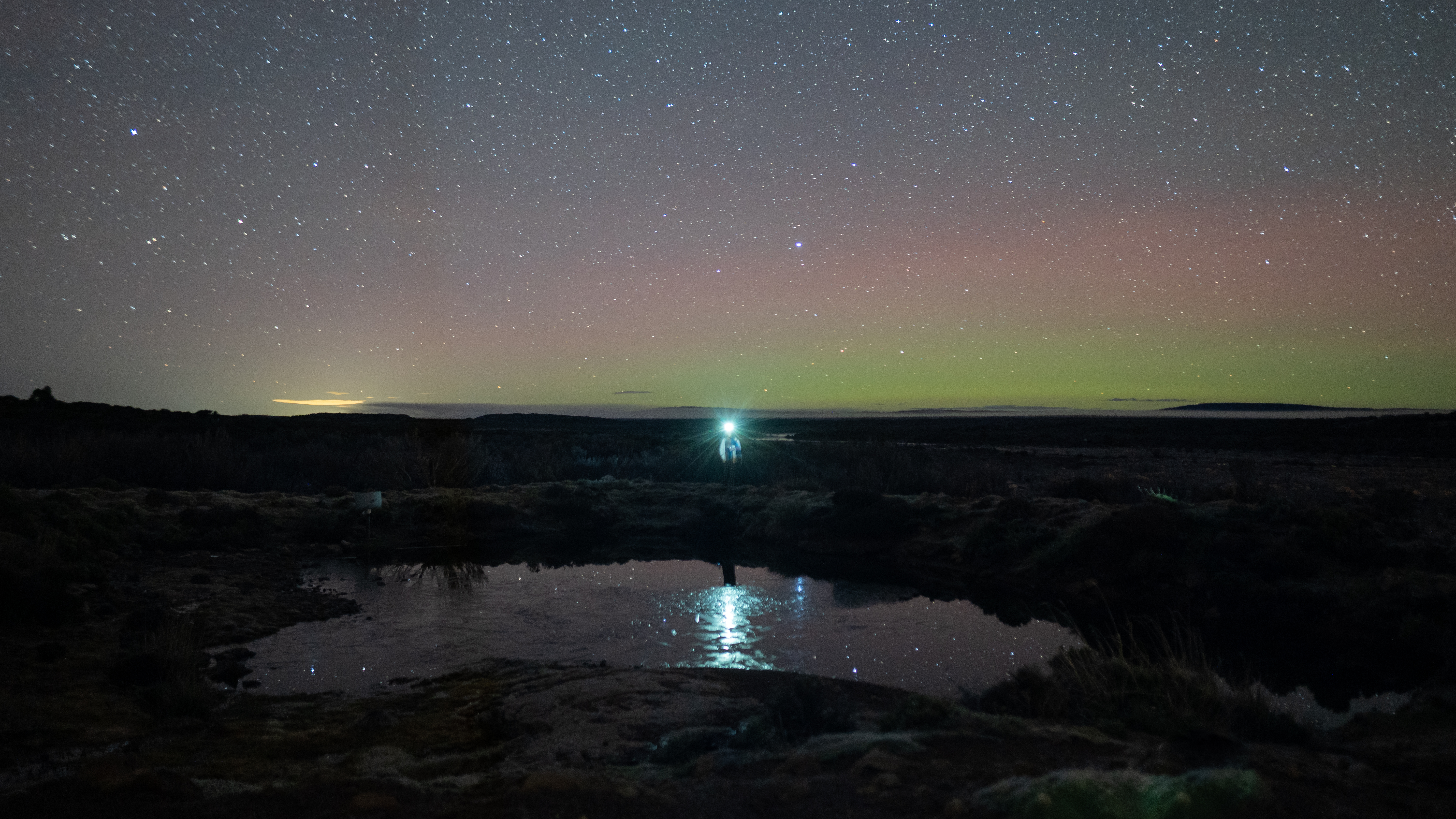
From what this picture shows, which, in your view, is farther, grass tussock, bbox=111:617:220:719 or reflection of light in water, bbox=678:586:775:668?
reflection of light in water, bbox=678:586:775:668

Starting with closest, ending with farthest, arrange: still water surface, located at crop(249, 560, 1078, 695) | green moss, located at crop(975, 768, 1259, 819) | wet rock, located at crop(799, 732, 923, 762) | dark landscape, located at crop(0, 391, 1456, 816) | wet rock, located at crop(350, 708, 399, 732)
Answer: green moss, located at crop(975, 768, 1259, 819) → dark landscape, located at crop(0, 391, 1456, 816) → wet rock, located at crop(799, 732, 923, 762) → wet rock, located at crop(350, 708, 399, 732) → still water surface, located at crop(249, 560, 1078, 695)

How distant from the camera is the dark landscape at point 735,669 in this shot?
5.26 metres

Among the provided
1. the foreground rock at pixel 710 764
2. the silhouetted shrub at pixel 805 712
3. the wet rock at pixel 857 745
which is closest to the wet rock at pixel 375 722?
the foreground rock at pixel 710 764

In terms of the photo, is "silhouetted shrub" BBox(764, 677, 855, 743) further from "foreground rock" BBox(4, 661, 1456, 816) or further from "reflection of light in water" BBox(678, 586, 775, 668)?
"reflection of light in water" BBox(678, 586, 775, 668)

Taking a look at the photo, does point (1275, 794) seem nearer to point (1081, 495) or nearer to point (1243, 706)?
point (1243, 706)

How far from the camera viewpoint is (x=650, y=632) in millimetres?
11891

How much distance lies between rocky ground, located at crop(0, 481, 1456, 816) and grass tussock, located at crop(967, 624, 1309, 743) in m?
0.10

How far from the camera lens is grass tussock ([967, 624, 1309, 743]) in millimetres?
6562

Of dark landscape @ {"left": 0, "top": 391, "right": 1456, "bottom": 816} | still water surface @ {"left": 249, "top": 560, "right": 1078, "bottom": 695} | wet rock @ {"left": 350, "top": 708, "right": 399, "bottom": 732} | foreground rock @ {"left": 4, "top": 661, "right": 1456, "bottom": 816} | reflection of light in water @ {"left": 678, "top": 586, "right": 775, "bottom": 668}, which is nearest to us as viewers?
foreground rock @ {"left": 4, "top": 661, "right": 1456, "bottom": 816}

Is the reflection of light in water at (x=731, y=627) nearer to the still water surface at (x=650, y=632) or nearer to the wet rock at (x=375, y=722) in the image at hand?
the still water surface at (x=650, y=632)

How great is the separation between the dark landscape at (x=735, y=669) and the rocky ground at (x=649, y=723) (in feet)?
0.13

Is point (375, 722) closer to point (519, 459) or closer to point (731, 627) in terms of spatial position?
point (731, 627)

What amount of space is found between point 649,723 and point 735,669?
212 cm

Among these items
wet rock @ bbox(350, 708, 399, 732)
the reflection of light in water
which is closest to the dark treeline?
the reflection of light in water
